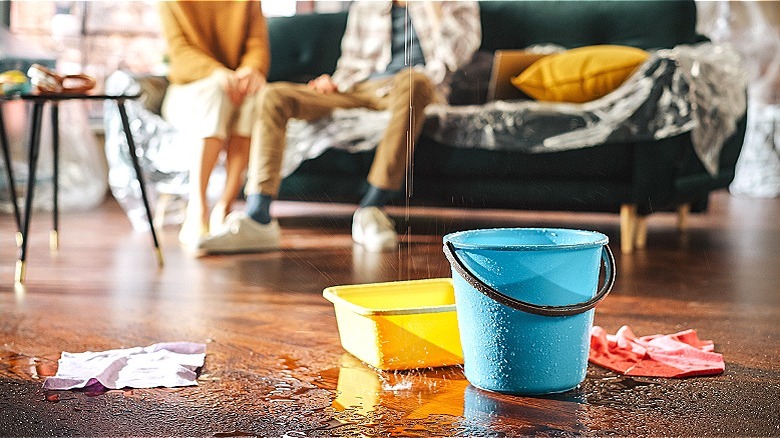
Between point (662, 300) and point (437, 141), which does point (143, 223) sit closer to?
point (437, 141)

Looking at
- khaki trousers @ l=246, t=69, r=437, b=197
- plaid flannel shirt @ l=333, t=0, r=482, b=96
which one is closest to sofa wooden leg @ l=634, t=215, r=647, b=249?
khaki trousers @ l=246, t=69, r=437, b=197

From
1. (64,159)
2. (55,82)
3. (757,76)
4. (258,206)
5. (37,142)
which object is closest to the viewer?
(55,82)

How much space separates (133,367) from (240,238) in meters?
1.33

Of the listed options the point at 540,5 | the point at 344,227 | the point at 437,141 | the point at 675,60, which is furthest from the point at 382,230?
the point at 540,5

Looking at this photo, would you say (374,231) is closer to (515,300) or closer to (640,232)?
(640,232)

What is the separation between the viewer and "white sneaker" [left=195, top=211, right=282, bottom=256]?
2799mm

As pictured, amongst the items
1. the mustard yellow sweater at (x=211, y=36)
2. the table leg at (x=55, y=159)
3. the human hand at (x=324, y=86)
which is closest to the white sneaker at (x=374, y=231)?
the human hand at (x=324, y=86)

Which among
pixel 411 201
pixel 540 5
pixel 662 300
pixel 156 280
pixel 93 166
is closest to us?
pixel 662 300

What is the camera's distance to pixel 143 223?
3.43 metres

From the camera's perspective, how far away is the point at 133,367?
1.50 meters

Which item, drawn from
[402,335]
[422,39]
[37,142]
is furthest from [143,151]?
[402,335]

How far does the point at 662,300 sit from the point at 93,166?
270 cm

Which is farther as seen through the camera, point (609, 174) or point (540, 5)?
point (540, 5)

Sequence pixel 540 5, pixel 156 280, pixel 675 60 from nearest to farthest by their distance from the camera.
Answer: pixel 156 280
pixel 675 60
pixel 540 5
